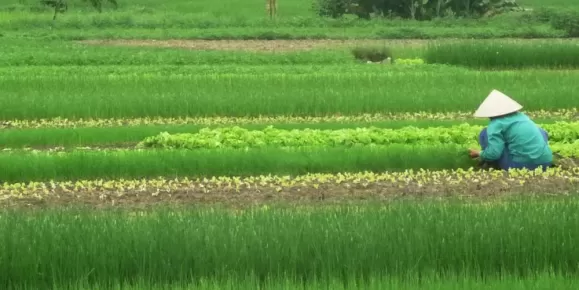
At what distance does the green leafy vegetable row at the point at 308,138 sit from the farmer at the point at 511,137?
2.16 meters

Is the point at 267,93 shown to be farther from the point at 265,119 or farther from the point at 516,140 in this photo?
the point at 516,140

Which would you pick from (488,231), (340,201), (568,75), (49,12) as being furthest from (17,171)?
(49,12)

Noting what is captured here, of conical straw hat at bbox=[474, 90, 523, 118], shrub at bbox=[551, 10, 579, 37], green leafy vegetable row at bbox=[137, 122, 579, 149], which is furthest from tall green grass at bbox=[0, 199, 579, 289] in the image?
shrub at bbox=[551, 10, 579, 37]

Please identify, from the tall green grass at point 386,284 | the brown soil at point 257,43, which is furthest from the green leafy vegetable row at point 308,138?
the brown soil at point 257,43

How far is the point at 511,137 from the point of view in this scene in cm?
1290

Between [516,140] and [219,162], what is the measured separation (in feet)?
12.0

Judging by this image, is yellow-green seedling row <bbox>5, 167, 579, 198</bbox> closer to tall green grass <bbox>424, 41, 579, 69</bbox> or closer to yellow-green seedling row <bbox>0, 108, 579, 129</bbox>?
yellow-green seedling row <bbox>0, 108, 579, 129</bbox>

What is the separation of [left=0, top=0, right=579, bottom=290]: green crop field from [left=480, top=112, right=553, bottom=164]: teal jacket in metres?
0.26

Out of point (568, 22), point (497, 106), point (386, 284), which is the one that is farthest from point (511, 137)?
point (568, 22)

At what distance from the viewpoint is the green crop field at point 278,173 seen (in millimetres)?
7650

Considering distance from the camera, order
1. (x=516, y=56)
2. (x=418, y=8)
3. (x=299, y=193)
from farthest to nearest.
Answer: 1. (x=418, y=8)
2. (x=516, y=56)
3. (x=299, y=193)

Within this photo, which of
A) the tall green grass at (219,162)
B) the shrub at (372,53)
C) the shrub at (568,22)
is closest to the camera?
the tall green grass at (219,162)

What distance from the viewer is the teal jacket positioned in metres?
12.8

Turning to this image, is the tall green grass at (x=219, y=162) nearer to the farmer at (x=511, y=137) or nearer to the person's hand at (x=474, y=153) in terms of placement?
the person's hand at (x=474, y=153)
